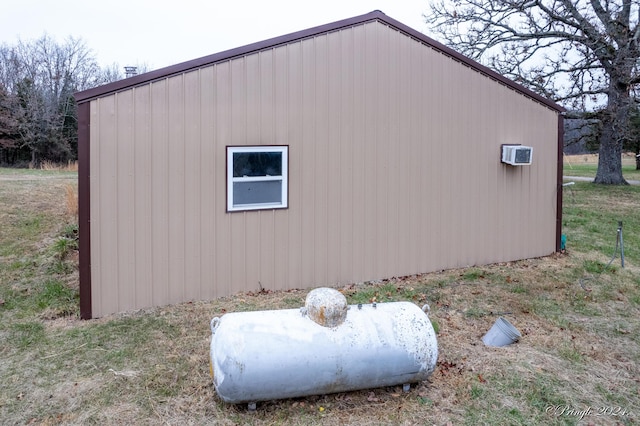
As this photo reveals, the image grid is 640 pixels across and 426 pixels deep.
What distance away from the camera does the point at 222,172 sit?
602cm

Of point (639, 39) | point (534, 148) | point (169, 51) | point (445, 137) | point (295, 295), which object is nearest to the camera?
point (295, 295)

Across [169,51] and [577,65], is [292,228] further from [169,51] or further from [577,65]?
[169,51]

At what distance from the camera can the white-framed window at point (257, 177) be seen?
612 cm

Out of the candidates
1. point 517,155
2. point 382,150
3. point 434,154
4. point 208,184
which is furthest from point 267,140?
point 517,155

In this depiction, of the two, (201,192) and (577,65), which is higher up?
(577,65)

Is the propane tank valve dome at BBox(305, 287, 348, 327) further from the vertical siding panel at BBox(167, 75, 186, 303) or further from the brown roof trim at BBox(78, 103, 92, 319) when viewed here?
the brown roof trim at BBox(78, 103, 92, 319)

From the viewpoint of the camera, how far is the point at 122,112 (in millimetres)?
5445

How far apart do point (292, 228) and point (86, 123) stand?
8.82 feet

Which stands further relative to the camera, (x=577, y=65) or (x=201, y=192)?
(x=577, y=65)

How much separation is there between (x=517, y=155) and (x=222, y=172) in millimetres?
4726

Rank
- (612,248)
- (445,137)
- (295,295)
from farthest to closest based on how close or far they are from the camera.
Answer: (612,248) → (445,137) → (295,295)

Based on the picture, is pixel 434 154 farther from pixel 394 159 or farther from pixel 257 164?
pixel 257 164

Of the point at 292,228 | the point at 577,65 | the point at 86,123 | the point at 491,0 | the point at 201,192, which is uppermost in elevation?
the point at 491,0

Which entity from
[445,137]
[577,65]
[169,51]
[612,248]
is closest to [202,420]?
[445,137]
